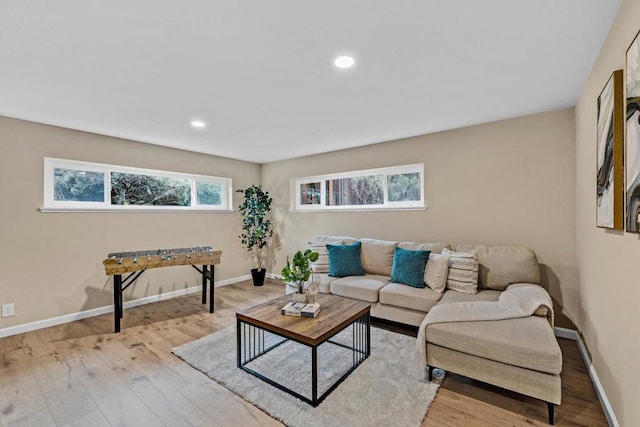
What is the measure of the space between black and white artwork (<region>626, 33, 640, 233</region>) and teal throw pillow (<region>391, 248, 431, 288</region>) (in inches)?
71.5

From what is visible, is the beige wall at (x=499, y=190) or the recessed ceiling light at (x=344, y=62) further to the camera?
the beige wall at (x=499, y=190)

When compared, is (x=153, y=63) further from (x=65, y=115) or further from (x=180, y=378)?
(x=180, y=378)

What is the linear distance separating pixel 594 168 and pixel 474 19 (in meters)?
1.49

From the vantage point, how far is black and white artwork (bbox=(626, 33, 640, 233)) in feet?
4.17

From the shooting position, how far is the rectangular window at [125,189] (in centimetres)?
344

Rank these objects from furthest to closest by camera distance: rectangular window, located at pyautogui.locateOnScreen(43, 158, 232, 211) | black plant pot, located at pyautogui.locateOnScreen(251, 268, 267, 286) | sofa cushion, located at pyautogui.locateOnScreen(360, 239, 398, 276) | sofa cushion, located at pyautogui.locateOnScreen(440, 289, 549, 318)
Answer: black plant pot, located at pyautogui.locateOnScreen(251, 268, 267, 286), sofa cushion, located at pyautogui.locateOnScreen(360, 239, 398, 276), rectangular window, located at pyautogui.locateOnScreen(43, 158, 232, 211), sofa cushion, located at pyautogui.locateOnScreen(440, 289, 549, 318)

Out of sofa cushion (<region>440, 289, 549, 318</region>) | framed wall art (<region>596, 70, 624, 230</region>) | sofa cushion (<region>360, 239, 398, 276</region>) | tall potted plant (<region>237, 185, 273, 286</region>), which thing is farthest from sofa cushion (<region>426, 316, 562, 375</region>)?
tall potted plant (<region>237, 185, 273, 286</region>)

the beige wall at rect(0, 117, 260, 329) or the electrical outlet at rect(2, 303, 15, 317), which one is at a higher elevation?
the beige wall at rect(0, 117, 260, 329)

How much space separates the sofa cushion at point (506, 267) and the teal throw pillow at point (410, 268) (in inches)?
23.2

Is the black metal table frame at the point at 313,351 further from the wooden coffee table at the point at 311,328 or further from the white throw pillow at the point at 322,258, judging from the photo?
the white throw pillow at the point at 322,258

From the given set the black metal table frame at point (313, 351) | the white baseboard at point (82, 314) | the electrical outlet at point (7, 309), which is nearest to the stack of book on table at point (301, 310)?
the black metal table frame at point (313, 351)

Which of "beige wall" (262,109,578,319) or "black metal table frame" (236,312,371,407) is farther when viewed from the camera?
"beige wall" (262,109,578,319)

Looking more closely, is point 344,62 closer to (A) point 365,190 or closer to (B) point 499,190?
(B) point 499,190

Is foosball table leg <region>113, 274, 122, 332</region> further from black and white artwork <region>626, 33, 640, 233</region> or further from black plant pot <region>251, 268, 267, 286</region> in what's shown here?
black and white artwork <region>626, 33, 640, 233</region>
